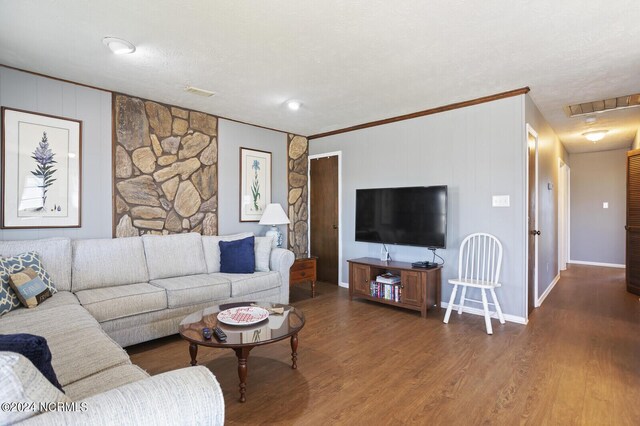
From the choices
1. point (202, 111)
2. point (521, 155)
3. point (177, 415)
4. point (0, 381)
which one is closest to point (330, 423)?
point (177, 415)

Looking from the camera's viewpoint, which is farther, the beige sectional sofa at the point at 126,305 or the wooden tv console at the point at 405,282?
the wooden tv console at the point at 405,282

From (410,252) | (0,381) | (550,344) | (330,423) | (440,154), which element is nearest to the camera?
(0,381)

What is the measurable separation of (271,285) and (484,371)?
87.5 inches

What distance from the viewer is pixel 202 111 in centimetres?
421

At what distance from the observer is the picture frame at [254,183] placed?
4.69 meters

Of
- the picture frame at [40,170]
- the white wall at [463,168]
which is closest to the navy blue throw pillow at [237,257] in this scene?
the picture frame at [40,170]

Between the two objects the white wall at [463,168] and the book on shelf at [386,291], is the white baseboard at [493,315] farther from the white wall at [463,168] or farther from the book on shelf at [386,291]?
the book on shelf at [386,291]

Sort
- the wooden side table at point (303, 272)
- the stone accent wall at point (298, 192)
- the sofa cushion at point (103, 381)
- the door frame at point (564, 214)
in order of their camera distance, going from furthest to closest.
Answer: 1. the door frame at point (564, 214)
2. the stone accent wall at point (298, 192)
3. the wooden side table at point (303, 272)
4. the sofa cushion at point (103, 381)

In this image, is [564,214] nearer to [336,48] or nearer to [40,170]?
[336,48]

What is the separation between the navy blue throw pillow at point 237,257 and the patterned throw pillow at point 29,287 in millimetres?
1582

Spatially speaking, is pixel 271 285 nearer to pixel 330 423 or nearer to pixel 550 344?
pixel 330 423

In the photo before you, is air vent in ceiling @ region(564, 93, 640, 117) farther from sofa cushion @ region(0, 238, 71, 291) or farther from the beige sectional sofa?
sofa cushion @ region(0, 238, 71, 291)

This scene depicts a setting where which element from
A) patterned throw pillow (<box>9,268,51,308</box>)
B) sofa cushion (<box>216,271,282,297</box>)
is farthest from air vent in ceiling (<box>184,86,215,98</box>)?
patterned throw pillow (<box>9,268,51,308</box>)

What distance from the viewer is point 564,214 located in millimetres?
6707
